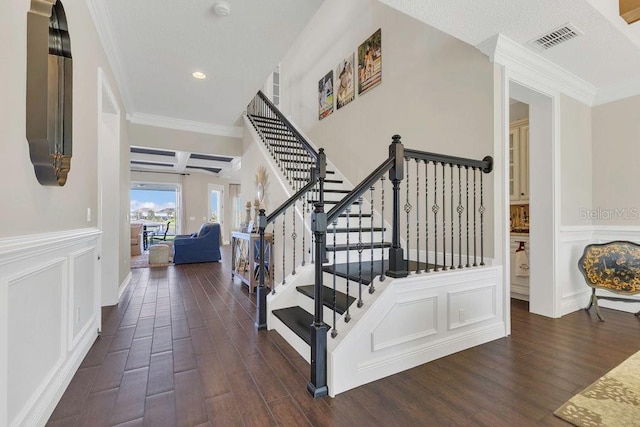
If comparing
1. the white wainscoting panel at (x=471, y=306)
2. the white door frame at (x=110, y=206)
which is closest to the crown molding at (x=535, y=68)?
the white wainscoting panel at (x=471, y=306)

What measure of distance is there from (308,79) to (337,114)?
175 centimetres

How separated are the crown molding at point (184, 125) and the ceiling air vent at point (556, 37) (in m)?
5.39

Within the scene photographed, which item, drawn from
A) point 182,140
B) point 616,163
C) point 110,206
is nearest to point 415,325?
point 616,163

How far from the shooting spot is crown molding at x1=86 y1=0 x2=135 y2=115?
2.63 m

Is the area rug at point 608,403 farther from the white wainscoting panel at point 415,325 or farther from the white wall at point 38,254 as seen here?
the white wall at point 38,254

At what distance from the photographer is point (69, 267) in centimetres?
198

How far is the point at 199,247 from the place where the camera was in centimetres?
697

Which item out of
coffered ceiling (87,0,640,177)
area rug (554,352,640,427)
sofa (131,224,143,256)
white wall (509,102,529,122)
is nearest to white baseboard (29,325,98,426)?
area rug (554,352,640,427)

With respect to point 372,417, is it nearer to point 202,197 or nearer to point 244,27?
point 244,27

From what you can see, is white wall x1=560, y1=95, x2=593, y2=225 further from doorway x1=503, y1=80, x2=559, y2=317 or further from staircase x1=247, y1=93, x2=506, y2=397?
staircase x1=247, y1=93, x2=506, y2=397

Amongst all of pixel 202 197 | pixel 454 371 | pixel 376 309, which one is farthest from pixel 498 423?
pixel 202 197

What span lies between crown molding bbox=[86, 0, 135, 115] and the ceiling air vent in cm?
388

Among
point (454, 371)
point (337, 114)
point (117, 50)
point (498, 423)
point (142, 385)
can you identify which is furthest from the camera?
point (337, 114)

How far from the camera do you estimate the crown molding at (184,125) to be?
5.58 metres
